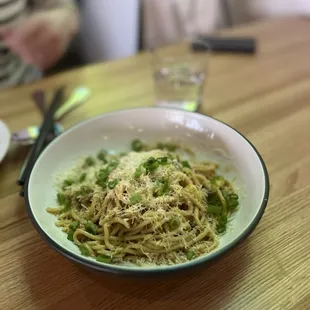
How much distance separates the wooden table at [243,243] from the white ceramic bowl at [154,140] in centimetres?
6

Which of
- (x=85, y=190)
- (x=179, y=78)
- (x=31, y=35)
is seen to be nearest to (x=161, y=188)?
(x=85, y=190)

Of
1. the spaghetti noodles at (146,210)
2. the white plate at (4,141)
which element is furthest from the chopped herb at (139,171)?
the white plate at (4,141)

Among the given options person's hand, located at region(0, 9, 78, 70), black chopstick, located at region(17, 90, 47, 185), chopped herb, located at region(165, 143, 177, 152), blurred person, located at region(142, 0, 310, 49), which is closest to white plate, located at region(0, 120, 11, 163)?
black chopstick, located at region(17, 90, 47, 185)

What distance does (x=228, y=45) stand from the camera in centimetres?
153

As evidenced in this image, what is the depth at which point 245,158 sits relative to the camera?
2.89 ft

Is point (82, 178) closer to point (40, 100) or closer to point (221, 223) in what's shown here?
point (221, 223)

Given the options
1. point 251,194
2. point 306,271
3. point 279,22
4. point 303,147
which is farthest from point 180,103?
point 279,22

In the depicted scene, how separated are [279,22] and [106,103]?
902mm

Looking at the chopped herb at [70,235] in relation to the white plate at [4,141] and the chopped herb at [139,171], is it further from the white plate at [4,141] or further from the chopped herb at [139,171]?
the white plate at [4,141]

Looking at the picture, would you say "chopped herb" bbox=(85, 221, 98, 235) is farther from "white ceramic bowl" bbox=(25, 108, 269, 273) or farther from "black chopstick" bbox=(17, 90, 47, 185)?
"black chopstick" bbox=(17, 90, 47, 185)

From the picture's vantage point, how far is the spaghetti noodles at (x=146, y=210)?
28.3 inches

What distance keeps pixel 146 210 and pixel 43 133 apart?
409 mm

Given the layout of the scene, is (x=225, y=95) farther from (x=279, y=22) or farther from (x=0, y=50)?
(x=0, y=50)

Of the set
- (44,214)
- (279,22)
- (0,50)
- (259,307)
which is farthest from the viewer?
(279,22)
